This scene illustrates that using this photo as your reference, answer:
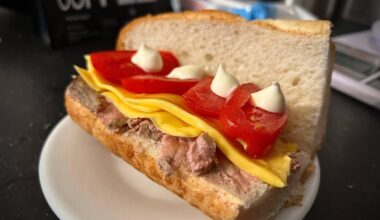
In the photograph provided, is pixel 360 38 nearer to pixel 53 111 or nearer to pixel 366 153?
pixel 366 153

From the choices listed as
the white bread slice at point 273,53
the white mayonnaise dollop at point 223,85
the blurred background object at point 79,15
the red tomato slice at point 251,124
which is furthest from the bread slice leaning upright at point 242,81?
the blurred background object at point 79,15

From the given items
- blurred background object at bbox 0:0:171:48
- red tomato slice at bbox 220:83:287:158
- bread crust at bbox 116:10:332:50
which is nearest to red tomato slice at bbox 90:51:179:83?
bread crust at bbox 116:10:332:50

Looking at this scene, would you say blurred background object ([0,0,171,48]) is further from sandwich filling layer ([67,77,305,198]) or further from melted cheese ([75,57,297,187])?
sandwich filling layer ([67,77,305,198])

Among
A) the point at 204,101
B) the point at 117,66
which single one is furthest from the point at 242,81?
the point at 117,66

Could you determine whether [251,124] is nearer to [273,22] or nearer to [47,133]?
[273,22]

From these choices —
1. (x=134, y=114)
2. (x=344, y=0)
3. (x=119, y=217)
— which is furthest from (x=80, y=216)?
(x=344, y=0)
